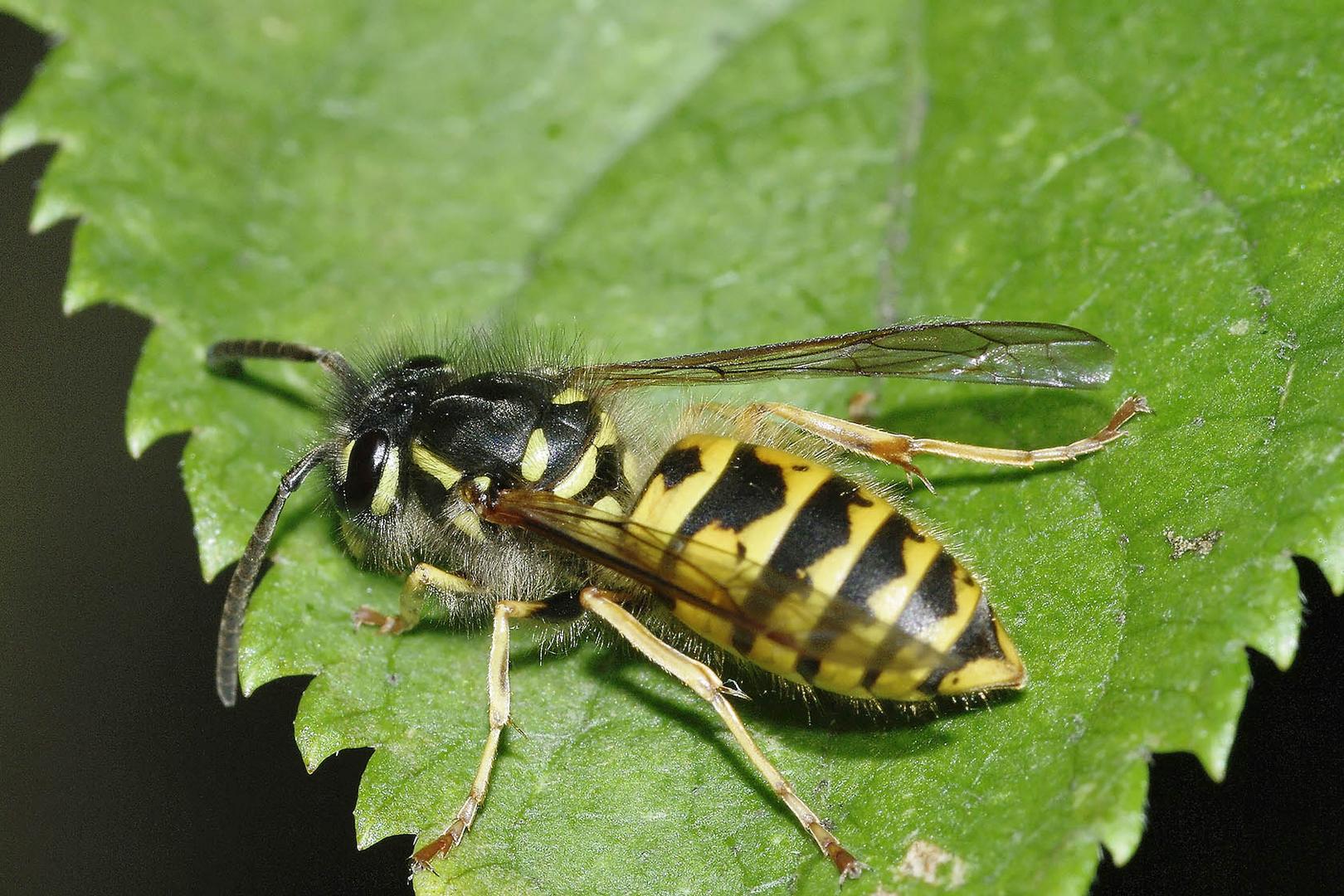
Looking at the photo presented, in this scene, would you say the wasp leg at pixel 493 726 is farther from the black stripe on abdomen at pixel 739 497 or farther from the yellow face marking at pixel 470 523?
the black stripe on abdomen at pixel 739 497

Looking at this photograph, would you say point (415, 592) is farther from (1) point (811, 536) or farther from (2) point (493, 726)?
(1) point (811, 536)

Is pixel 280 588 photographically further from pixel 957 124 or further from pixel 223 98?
pixel 957 124

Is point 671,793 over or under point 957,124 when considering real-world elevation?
under

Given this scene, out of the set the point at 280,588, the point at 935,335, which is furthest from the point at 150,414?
the point at 935,335

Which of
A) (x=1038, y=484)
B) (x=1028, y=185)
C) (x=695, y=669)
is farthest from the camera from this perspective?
(x=1028, y=185)

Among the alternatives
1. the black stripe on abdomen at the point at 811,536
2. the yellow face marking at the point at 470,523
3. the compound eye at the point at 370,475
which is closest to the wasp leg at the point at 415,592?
the yellow face marking at the point at 470,523

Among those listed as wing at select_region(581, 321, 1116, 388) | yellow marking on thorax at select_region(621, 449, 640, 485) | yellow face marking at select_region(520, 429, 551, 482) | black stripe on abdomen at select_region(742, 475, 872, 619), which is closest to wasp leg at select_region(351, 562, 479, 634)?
yellow face marking at select_region(520, 429, 551, 482)
